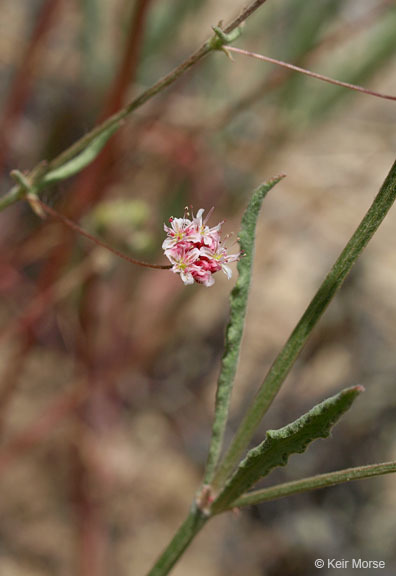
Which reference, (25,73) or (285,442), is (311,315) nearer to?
(285,442)

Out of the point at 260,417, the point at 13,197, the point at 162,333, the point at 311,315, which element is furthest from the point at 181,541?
the point at 162,333

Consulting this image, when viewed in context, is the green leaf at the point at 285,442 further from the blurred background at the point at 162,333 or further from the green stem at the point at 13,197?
the blurred background at the point at 162,333

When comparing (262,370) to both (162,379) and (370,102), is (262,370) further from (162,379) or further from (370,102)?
Answer: (370,102)

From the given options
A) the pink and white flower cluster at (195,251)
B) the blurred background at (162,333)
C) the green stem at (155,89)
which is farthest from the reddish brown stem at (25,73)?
the pink and white flower cluster at (195,251)

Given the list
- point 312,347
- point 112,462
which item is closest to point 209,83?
point 312,347

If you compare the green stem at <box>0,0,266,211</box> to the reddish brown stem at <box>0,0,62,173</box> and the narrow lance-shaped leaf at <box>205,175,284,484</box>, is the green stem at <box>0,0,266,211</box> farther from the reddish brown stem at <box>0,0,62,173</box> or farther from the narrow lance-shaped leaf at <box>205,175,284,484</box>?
the reddish brown stem at <box>0,0,62,173</box>

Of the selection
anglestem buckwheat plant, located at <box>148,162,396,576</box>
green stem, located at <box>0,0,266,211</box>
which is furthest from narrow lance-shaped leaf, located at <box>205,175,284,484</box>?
green stem, located at <box>0,0,266,211</box>
